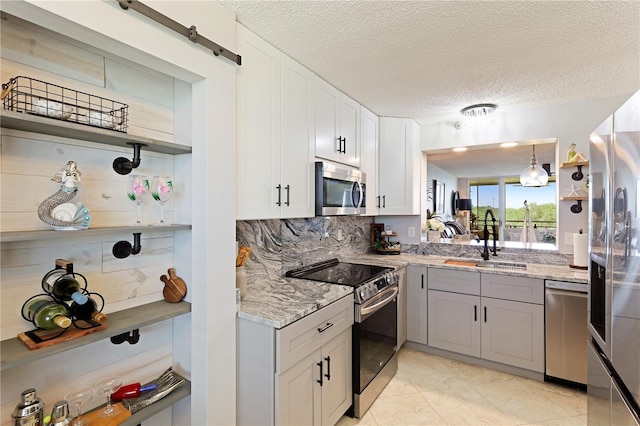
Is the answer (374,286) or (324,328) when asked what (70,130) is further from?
(374,286)

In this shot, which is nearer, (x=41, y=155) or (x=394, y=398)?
(x=41, y=155)

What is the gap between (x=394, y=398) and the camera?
93.8 inches

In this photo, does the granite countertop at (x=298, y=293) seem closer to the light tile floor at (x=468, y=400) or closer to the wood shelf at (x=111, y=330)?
the wood shelf at (x=111, y=330)

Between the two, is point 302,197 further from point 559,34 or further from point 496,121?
point 496,121

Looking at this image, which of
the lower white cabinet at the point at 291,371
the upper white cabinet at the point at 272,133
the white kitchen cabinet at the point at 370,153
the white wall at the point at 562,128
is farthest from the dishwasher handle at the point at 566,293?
the upper white cabinet at the point at 272,133

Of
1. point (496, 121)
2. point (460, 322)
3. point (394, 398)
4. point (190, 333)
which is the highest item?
point (496, 121)

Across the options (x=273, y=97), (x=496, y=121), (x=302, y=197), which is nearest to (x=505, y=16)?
(x=273, y=97)

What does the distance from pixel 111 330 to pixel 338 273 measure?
65.3 inches

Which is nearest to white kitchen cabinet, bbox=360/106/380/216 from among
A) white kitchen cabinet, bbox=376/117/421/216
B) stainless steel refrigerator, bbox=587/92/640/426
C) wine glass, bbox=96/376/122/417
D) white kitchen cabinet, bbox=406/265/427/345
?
white kitchen cabinet, bbox=376/117/421/216

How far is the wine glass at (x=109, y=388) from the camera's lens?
1.29 metres

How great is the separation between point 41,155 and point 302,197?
1366 millimetres

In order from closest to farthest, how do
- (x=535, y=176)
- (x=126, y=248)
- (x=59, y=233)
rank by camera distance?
(x=59, y=233) < (x=126, y=248) < (x=535, y=176)

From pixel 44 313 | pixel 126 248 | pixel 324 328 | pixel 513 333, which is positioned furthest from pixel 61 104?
pixel 513 333

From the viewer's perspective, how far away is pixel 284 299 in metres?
1.84
